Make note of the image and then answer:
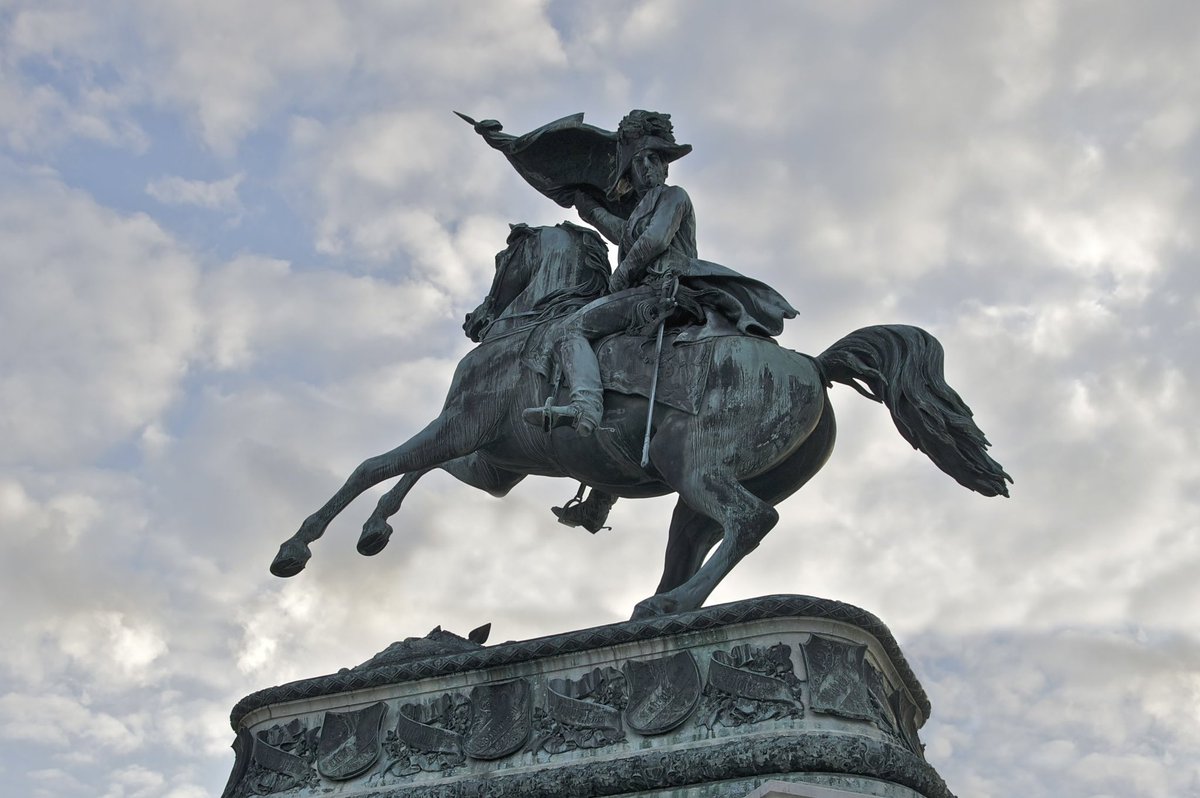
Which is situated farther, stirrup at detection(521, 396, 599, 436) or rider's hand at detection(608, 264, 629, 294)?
rider's hand at detection(608, 264, 629, 294)

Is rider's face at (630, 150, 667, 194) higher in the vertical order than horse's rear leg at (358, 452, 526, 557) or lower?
higher

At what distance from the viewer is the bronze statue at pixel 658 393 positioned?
10.4 metres

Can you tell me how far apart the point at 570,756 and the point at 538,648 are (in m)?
0.76

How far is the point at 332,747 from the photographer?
992cm

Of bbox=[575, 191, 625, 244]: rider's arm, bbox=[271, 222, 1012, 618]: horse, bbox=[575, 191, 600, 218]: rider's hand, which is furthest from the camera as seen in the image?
bbox=[575, 191, 600, 218]: rider's hand

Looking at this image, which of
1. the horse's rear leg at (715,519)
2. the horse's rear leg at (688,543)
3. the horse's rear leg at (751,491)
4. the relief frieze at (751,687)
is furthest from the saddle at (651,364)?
the relief frieze at (751,687)

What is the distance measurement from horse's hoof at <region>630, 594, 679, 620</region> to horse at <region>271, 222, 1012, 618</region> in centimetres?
1

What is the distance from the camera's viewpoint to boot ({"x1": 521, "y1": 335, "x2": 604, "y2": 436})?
1039cm

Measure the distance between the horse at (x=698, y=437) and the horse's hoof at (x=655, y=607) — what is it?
12mm

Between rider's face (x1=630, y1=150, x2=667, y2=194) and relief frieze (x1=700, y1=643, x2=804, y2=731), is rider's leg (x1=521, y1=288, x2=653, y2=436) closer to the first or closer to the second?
rider's face (x1=630, y1=150, x2=667, y2=194)

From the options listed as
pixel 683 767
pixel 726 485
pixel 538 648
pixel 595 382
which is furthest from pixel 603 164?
pixel 683 767

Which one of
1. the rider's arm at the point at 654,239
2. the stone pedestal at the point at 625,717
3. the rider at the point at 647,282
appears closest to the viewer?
the stone pedestal at the point at 625,717

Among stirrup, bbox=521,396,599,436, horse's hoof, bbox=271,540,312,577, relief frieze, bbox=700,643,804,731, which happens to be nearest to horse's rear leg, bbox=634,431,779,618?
stirrup, bbox=521,396,599,436

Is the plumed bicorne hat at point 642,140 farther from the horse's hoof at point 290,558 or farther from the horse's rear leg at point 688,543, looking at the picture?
the horse's hoof at point 290,558
